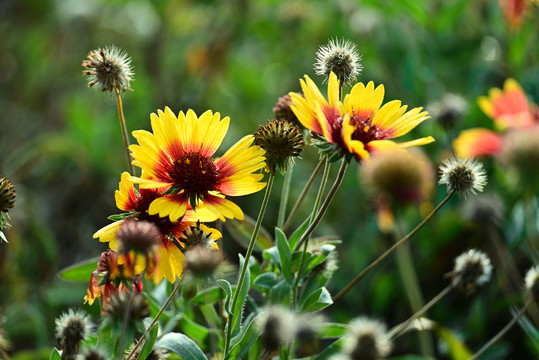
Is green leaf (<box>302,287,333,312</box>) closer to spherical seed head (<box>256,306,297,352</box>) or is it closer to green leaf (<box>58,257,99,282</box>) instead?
spherical seed head (<box>256,306,297,352</box>)

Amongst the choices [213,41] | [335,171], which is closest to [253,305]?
[335,171]

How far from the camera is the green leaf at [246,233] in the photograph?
4.49 feet

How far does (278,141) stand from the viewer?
1076 millimetres

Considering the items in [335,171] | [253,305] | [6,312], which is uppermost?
[335,171]

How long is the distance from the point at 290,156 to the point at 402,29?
1830 millimetres

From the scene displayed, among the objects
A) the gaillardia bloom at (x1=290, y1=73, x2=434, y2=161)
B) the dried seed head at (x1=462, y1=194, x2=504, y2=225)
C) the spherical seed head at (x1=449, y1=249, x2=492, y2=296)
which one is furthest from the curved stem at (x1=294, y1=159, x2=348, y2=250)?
the dried seed head at (x1=462, y1=194, x2=504, y2=225)

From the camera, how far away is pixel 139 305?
36.9 inches

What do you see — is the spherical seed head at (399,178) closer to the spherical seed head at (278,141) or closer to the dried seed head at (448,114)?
the spherical seed head at (278,141)

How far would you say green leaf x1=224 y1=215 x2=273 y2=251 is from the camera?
1.37 meters

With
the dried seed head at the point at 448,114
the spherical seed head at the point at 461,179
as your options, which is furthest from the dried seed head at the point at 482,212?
the spherical seed head at the point at 461,179

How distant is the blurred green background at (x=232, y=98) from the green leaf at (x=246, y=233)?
0.57 m

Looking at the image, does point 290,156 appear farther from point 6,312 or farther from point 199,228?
point 6,312

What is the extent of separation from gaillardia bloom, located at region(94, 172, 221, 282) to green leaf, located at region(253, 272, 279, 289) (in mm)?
145

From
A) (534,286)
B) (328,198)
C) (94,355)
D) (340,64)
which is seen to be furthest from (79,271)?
(534,286)
